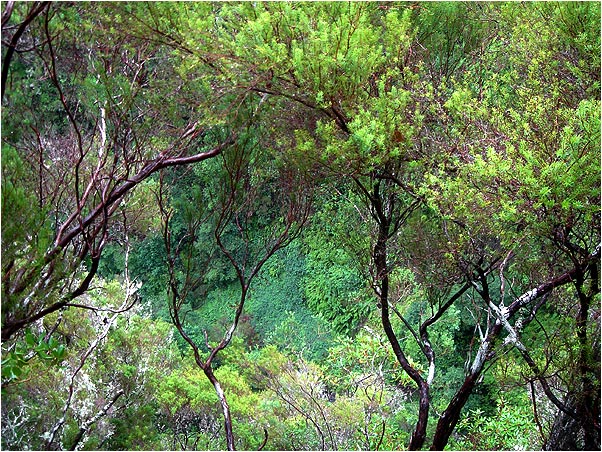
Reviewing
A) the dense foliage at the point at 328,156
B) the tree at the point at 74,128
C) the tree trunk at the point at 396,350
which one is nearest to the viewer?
the tree at the point at 74,128

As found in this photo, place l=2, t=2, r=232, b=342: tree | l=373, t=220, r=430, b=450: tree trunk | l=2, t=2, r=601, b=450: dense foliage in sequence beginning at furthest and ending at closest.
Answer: l=373, t=220, r=430, b=450: tree trunk, l=2, t=2, r=601, b=450: dense foliage, l=2, t=2, r=232, b=342: tree

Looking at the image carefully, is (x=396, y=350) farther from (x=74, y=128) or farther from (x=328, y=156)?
(x=74, y=128)

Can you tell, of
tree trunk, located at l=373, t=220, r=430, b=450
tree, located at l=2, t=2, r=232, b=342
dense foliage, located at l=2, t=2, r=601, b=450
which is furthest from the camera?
tree trunk, located at l=373, t=220, r=430, b=450

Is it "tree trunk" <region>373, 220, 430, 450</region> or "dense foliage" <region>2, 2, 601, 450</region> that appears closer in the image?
"dense foliage" <region>2, 2, 601, 450</region>

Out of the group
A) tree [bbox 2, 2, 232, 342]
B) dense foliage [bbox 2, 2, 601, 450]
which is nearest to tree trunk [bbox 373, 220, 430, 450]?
dense foliage [bbox 2, 2, 601, 450]

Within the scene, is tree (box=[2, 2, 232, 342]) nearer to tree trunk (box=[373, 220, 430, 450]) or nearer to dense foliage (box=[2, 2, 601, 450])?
dense foliage (box=[2, 2, 601, 450])

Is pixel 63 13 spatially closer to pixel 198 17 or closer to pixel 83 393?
pixel 198 17

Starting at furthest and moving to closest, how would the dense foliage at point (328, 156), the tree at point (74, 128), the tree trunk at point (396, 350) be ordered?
the tree trunk at point (396, 350) → the dense foliage at point (328, 156) → the tree at point (74, 128)

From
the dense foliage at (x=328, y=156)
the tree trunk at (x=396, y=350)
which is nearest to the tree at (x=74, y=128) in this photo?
the dense foliage at (x=328, y=156)

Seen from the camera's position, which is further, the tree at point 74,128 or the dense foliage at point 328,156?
the dense foliage at point 328,156

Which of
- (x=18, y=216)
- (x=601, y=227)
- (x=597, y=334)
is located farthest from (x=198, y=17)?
(x=597, y=334)

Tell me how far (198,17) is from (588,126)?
201cm

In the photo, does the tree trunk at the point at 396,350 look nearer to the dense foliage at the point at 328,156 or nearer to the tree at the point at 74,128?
the dense foliage at the point at 328,156

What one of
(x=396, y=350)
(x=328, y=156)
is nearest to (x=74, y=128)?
(x=328, y=156)
